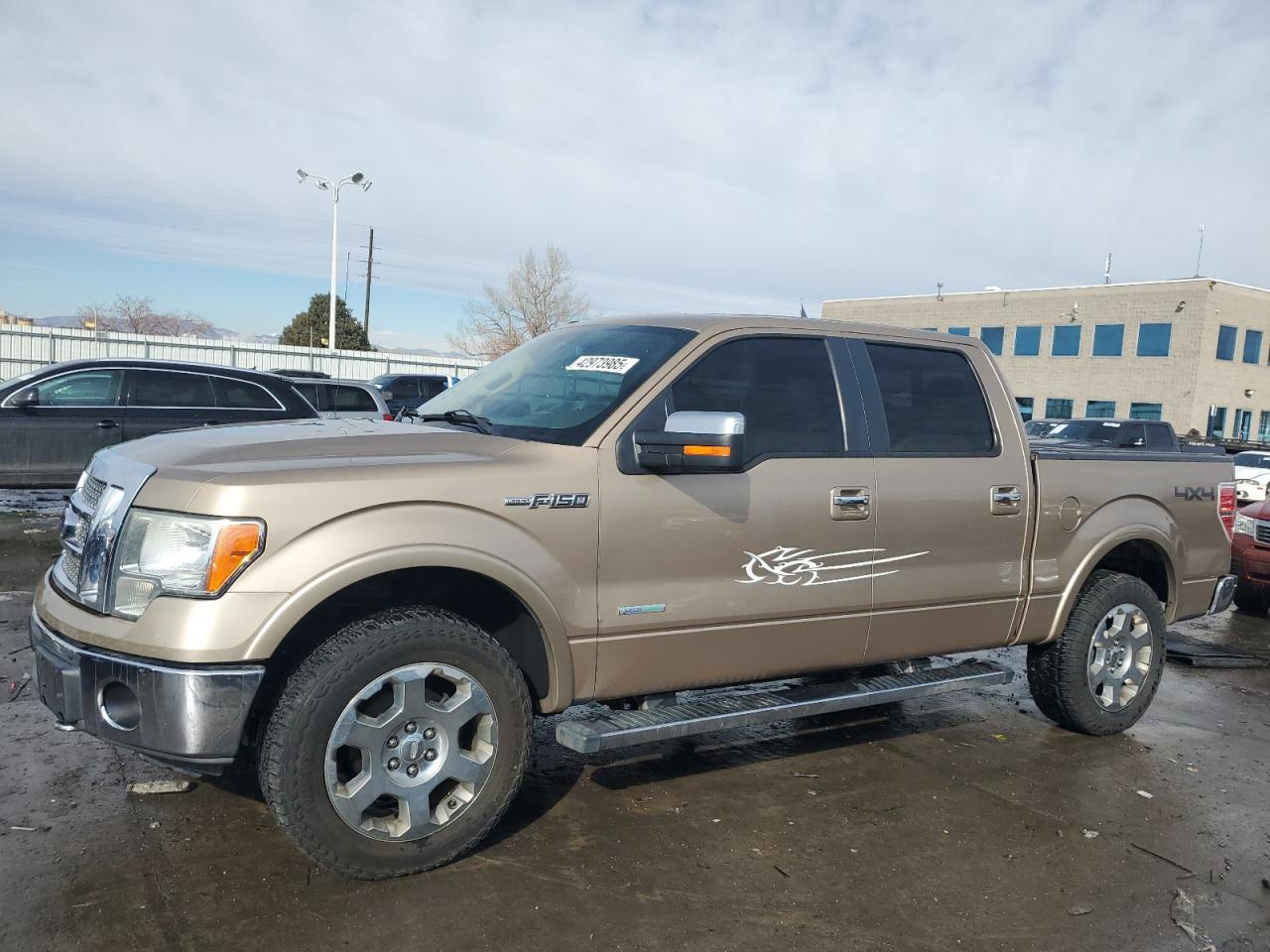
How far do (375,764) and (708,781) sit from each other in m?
1.75

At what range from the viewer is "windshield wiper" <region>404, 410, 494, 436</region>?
4223mm

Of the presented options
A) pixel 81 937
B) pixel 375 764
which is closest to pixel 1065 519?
pixel 375 764

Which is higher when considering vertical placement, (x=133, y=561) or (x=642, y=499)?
(x=642, y=499)

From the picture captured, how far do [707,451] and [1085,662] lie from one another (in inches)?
110

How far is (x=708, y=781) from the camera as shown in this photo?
4691mm

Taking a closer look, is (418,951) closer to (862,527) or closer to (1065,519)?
(862,527)

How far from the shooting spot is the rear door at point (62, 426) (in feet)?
34.9

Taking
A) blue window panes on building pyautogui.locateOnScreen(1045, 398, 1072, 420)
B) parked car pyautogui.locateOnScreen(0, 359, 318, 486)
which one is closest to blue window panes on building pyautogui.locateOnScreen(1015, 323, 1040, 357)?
blue window panes on building pyautogui.locateOnScreen(1045, 398, 1072, 420)

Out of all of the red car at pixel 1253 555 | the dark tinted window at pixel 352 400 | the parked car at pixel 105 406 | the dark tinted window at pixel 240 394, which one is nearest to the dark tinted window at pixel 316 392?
the dark tinted window at pixel 352 400

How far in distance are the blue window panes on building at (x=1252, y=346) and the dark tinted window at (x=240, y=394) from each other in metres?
43.0

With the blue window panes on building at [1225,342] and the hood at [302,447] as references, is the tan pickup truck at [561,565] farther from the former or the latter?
the blue window panes on building at [1225,342]

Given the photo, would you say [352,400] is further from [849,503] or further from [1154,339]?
[1154,339]

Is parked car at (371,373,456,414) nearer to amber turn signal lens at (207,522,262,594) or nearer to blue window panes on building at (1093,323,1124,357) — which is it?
amber turn signal lens at (207,522,262,594)

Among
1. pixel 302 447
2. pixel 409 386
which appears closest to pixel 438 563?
pixel 302 447
